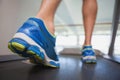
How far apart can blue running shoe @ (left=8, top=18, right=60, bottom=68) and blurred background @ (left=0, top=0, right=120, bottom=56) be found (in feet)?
3.24

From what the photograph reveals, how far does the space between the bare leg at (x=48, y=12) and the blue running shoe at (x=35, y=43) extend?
3cm

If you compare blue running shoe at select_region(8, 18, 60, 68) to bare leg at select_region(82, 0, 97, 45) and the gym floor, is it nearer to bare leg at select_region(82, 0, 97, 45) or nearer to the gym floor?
the gym floor

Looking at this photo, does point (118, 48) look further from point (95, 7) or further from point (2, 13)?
point (2, 13)

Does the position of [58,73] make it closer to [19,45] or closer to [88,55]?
[19,45]

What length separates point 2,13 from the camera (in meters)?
1.63

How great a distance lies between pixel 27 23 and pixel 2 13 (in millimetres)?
1084

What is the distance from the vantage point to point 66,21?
8.84ft

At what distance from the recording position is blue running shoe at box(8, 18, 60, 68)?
612 mm

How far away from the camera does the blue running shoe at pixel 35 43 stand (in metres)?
0.61

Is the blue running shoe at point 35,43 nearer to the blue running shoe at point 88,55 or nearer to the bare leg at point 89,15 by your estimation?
the blue running shoe at point 88,55

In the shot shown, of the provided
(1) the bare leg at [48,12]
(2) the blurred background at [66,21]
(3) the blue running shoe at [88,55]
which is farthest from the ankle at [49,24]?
(2) the blurred background at [66,21]

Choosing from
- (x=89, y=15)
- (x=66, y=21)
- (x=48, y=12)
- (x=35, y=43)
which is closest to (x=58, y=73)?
(x=35, y=43)

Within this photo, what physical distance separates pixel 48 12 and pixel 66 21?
1.94 m

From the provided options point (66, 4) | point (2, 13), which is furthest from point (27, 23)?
point (66, 4)
